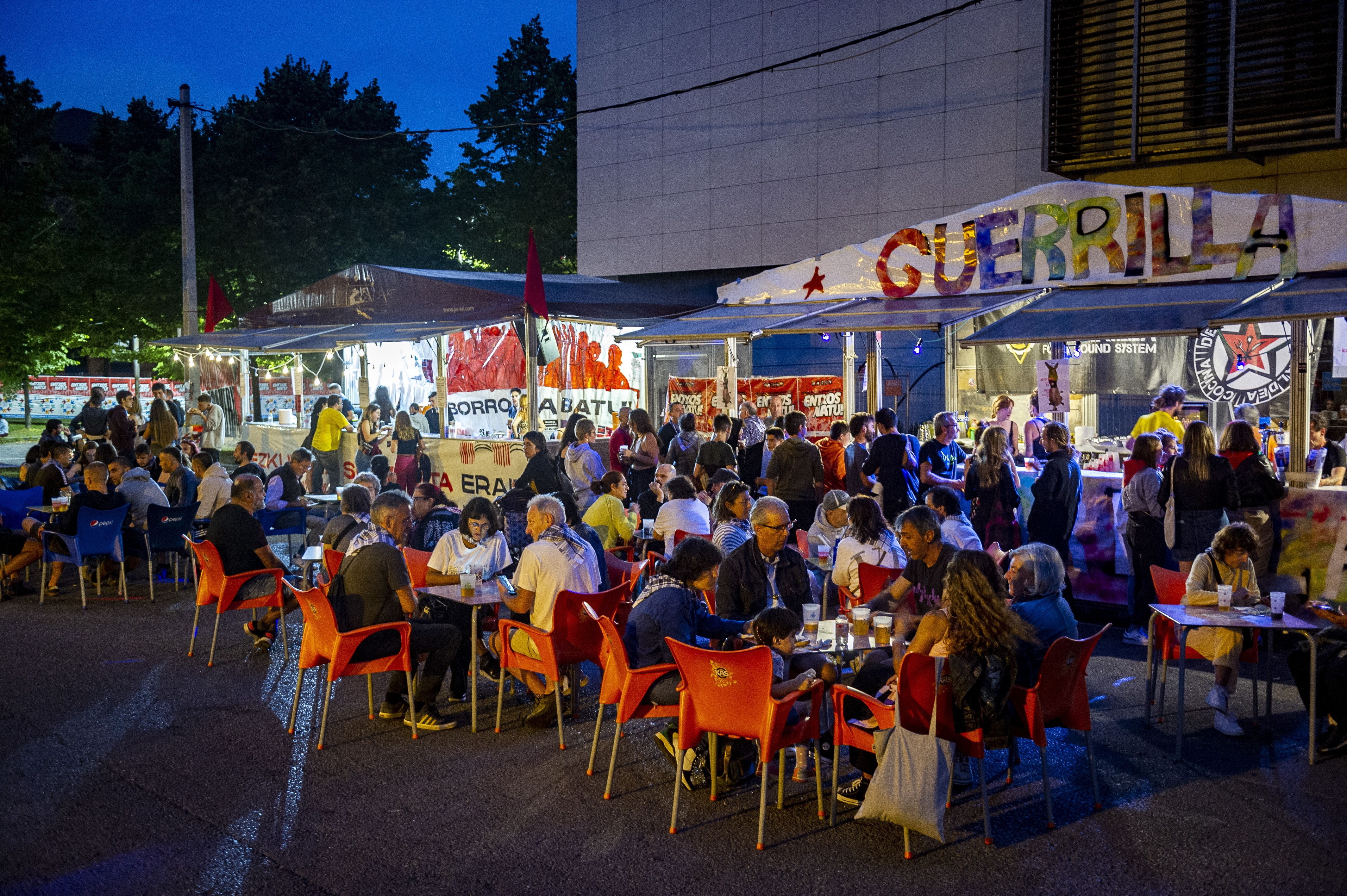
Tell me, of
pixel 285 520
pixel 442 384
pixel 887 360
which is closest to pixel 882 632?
pixel 285 520

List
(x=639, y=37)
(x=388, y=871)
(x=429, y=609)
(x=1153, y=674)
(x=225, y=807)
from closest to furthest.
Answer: (x=388, y=871) → (x=225, y=807) → (x=1153, y=674) → (x=429, y=609) → (x=639, y=37)

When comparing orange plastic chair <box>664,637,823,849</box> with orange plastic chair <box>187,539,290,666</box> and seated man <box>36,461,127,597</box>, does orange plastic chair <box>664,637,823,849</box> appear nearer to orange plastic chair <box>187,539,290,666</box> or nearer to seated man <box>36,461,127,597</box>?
orange plastic chair <box>187,539,290,666</box>

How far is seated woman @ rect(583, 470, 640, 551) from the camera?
331 inches

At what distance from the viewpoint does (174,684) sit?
7.16 meters

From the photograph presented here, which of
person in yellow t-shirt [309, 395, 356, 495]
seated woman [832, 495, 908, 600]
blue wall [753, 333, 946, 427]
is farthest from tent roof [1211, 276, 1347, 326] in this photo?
person in yellow t-shirt [309, 395, 356, 495]

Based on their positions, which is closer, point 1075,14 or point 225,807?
point 225,807

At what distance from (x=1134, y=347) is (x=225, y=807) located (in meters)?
12.2

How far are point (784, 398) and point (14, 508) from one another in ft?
29.4

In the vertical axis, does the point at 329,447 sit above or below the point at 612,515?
above

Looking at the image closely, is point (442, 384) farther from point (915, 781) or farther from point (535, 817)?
point (915, 781)

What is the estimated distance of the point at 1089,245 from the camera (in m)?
10.7

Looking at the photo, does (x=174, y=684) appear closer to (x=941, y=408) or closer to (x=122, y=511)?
(x=122, y=511)

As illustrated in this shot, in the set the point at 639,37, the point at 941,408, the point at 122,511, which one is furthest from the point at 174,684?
the point at 639,37

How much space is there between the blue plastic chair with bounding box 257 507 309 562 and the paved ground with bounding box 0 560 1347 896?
3.26 m
